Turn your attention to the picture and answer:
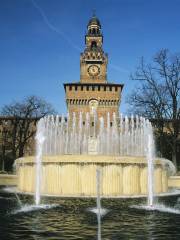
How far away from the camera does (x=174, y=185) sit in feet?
56.6

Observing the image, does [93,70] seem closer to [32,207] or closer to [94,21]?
[94,21]

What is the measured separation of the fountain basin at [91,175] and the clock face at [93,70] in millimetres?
46403

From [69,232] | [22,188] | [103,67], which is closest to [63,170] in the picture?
[22,188]

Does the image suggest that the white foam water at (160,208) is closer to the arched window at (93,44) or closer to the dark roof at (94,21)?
the arched window at (93,44)

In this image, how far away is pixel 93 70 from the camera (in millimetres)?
56938

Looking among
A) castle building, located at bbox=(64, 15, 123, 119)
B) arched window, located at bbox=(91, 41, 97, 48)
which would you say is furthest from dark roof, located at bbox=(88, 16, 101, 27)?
castle building, located at bbox=(64, 15, 123, 119)

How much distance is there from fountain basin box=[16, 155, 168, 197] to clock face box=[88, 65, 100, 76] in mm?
46403

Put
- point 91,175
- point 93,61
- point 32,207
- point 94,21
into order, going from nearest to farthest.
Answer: point 32,207 < point 91,175 < point 93,61 < point 94,21

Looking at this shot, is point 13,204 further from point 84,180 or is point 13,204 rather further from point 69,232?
point 69,232

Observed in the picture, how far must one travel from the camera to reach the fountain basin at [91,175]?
1053 centimetres

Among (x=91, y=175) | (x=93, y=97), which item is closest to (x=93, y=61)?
(x=93, y=97)

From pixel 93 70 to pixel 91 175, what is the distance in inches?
1867

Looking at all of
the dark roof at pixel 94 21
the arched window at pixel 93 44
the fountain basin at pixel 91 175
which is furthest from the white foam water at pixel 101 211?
the dark roof at pixel 94 21

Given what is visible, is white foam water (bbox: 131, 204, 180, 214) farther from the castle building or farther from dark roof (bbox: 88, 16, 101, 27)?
dark roof (bbox: 88, 16, 101, 27)
